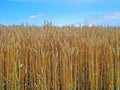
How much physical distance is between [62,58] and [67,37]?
119cm

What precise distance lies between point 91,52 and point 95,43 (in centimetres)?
17

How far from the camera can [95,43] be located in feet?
11.0

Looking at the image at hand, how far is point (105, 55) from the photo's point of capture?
133 inches

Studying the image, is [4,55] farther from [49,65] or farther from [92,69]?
[92,69]

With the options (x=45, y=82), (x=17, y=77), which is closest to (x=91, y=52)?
(x=45, y=82)

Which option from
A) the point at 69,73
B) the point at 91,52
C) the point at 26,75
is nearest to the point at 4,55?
the point at 26,75

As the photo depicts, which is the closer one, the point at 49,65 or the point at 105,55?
the point at 49,65

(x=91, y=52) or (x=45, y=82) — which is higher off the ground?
(x=91, y=52)

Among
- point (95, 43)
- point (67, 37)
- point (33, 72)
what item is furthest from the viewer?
point (67, 37)

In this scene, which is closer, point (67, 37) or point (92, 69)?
point (92, 69)

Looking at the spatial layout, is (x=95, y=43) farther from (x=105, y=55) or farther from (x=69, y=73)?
(x=69, y=73)

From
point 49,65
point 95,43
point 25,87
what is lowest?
point 25,87

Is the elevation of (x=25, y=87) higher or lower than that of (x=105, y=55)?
lower

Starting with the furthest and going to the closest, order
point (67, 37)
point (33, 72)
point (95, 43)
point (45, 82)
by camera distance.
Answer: point (67, 37), point (95, 43), point (33, 72), point (45, 82)
